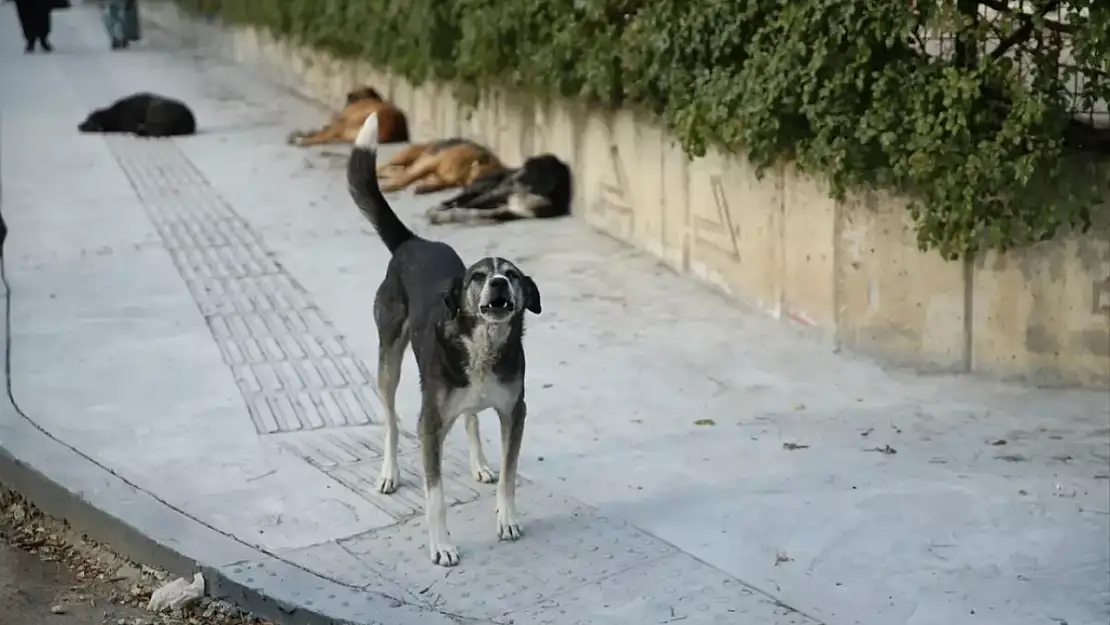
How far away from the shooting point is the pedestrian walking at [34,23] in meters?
27.9

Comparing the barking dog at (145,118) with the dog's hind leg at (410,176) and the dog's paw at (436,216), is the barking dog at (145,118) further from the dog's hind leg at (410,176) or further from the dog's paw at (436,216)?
the dog's paw at (436,216)

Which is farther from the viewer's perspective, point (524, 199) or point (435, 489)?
point (524, 199)

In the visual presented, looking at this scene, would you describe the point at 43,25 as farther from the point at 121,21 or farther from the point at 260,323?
the point at 260,323

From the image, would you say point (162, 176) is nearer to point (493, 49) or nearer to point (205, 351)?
point (493, 49)

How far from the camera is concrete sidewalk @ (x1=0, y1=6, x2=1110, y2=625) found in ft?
16.3

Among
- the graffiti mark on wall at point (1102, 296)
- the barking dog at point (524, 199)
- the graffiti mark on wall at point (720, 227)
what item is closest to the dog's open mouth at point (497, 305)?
the graffiti mark on wall at point (1102, 296)

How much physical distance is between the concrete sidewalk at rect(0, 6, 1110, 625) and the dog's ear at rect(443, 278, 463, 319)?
2.92 feet

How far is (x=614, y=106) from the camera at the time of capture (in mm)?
10695

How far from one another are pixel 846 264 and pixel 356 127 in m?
9.03

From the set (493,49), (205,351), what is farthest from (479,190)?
(205,351)

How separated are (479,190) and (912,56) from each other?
16.8 feet

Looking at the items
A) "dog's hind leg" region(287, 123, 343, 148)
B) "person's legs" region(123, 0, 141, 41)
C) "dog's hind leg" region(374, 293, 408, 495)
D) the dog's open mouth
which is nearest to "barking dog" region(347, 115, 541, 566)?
the dog's open mouth

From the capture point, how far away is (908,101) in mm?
7145

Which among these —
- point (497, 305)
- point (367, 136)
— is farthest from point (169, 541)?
point (367, 136)
